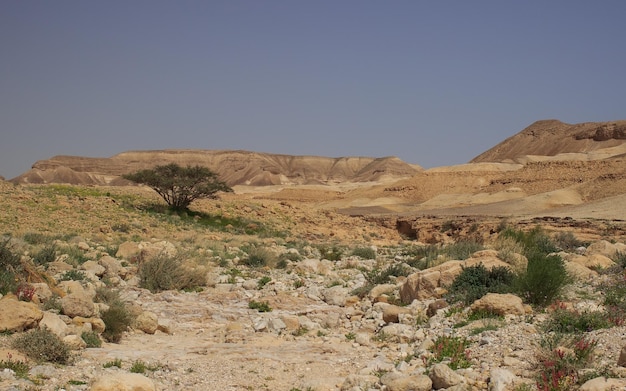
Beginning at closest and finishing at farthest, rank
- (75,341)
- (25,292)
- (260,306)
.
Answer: (75,341), (25,292), (260,306)

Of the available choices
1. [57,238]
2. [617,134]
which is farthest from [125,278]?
[617,134]

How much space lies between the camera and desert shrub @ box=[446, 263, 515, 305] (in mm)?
9859

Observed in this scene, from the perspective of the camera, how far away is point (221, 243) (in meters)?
22.3

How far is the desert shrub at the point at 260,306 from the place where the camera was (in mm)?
11795

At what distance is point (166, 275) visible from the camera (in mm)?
13453

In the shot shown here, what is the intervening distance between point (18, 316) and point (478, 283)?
7.27m

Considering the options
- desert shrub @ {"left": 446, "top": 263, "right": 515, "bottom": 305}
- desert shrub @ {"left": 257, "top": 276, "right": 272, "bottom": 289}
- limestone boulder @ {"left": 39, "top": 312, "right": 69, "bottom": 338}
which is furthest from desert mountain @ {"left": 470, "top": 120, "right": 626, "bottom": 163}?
limestone boulder @ {"left": 39, "top": 312, "right": 69, "bottom": 338}

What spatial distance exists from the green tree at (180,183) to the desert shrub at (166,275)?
60.4 ft

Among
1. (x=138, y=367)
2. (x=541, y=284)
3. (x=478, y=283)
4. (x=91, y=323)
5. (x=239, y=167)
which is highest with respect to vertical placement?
(x=239, y=167)

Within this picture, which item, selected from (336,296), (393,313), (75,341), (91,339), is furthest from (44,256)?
(393,313)

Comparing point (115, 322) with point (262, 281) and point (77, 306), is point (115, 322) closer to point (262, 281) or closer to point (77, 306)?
point (77, 306)

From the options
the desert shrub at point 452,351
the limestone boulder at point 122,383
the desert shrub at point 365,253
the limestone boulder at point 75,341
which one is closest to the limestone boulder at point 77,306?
the limestone boulder at point 75,341

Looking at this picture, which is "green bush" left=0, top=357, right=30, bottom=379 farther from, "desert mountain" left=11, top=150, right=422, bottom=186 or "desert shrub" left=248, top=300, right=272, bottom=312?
"desert mountain" left=11, top=150, right=422, bottom=186

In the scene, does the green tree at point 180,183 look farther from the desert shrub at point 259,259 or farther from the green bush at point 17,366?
the green bush at point 17,366
